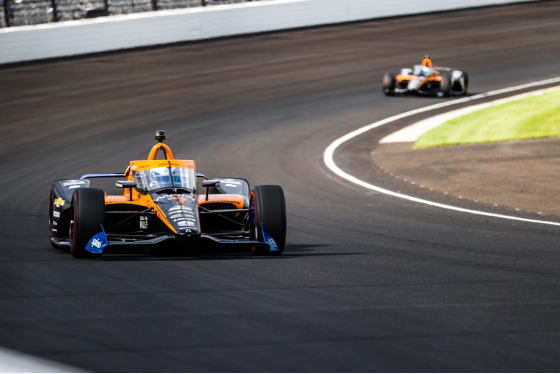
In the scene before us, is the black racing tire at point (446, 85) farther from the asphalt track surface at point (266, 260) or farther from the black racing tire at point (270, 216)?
the black racing tire at point (270, 216)

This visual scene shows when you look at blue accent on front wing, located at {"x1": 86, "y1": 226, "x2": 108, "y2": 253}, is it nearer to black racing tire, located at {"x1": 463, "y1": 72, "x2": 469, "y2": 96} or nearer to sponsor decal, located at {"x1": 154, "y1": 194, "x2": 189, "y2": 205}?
sponsor decal, located at {"x1": 154, "y1": 194, "x2": 189, "y2": 205}

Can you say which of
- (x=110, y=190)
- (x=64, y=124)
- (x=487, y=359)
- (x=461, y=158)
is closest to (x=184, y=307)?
(x=487, y=359)

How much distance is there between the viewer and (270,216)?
39.5ft

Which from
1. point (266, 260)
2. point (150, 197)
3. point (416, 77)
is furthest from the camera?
point (416, 77)

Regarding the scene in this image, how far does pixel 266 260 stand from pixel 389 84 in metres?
18.9

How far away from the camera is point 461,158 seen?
20.9m

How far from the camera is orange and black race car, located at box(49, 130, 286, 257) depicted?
11.6 meters

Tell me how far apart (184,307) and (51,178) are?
1148cm

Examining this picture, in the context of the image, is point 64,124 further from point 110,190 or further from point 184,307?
point 184,307

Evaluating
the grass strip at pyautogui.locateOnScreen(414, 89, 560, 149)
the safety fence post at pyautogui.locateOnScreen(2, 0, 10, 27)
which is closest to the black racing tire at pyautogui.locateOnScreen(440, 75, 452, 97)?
the grass strip at pyautogui.locateOnScreen(414, 89, 560, 149)

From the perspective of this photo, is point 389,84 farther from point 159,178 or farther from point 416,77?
point 159,178

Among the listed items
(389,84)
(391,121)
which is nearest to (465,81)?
(389,84)

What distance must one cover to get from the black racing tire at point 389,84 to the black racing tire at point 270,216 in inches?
716

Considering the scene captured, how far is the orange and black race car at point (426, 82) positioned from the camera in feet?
98.1
